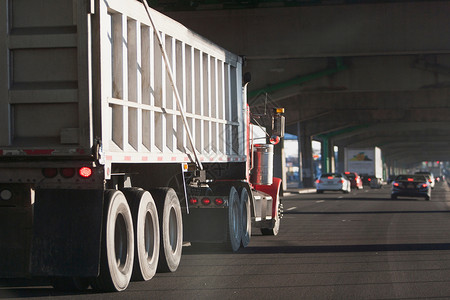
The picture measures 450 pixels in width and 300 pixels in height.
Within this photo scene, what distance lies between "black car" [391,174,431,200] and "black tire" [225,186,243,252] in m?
28.4

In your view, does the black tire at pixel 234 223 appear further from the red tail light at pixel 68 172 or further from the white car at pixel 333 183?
the white car at pixel 333 183

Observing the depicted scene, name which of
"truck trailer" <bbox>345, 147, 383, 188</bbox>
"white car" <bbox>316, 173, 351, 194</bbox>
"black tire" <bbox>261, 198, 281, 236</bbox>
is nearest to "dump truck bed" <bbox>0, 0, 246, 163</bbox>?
"black tire" <bbox>261, 198, 281, 236</bbox>

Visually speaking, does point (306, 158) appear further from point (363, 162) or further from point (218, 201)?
point (218, 201)

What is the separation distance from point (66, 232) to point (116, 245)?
93 cm

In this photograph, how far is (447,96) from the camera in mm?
51812

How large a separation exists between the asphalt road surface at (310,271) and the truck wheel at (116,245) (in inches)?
6.3

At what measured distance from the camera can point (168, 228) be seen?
37.9ft

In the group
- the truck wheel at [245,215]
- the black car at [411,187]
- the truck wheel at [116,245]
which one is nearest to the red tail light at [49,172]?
the truck wheel at [116,245]

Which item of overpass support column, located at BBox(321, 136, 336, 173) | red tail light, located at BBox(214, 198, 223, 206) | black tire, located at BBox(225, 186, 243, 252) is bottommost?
black tire, located at BBox(225, 186, 243, 252)

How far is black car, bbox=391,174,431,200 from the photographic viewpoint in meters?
42.0

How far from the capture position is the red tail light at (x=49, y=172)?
368 inches

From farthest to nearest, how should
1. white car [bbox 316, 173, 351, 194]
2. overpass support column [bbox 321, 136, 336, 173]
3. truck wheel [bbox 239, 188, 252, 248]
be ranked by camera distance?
overpass support column [bbox 321, 136, 336, 173]
white car [bbox 316, 173, 351, 194]
truck wheel [bbox 239, 188, 252, 248]

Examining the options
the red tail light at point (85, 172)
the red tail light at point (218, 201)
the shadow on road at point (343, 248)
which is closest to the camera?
the red tail light at point (85, 172)

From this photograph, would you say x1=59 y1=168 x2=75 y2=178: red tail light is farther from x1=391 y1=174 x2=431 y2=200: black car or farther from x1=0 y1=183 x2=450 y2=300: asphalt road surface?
Result: x1=391 y1=174 x2=431 y2=200: black car
